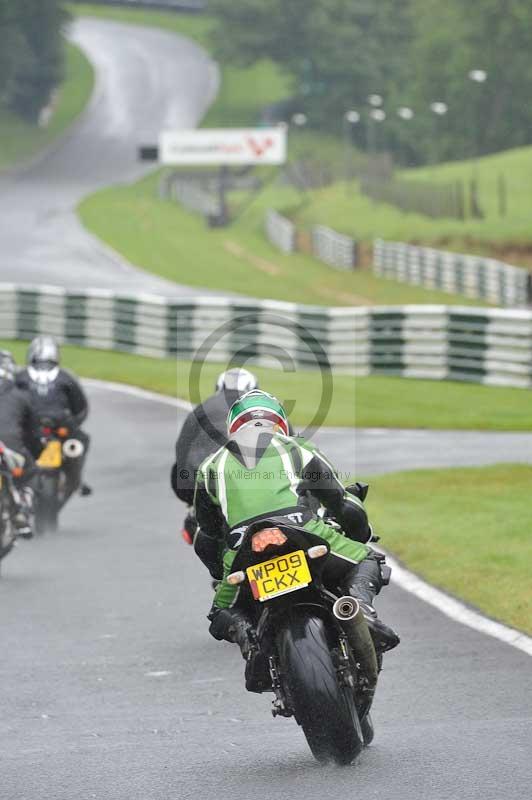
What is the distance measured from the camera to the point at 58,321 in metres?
34.4

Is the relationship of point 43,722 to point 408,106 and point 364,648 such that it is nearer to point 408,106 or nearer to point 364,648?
point 364,648

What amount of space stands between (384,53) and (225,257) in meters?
64.4

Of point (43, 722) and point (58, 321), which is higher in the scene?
point (43, 722)

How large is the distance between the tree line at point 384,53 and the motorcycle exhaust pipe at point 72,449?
96.2 meters

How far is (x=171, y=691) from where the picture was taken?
8914 millimetres

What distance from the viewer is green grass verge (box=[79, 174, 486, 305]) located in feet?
171

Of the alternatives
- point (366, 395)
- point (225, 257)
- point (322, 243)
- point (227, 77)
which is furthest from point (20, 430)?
point (227, 77)

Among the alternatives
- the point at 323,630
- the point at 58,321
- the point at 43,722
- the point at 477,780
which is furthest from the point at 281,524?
the point at 58,321

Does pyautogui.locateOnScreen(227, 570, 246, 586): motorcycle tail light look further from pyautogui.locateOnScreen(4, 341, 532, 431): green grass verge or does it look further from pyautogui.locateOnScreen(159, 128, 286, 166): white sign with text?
pyautogui.locateOnScreen(159, 128, 286, 166): white sign with text

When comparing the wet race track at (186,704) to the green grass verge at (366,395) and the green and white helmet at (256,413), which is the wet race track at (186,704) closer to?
the green and white helmet at (256,413)

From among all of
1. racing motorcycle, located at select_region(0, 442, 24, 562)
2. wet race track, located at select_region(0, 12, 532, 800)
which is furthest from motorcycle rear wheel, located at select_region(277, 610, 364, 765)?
racing motorcycle, located at select_region(0, 442, 24, 562)

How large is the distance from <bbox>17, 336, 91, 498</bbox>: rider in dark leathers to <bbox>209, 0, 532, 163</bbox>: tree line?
96.0 m

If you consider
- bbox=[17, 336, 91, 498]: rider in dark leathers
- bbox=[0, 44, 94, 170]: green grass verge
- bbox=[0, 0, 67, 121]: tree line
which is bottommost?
bbox=[0, 44, 94, 170]: green grass verge

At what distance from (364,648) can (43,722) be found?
1795 millimetres
